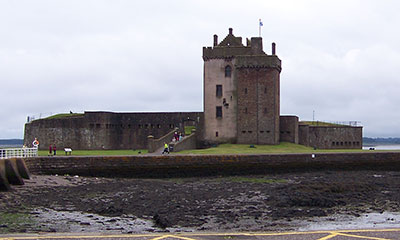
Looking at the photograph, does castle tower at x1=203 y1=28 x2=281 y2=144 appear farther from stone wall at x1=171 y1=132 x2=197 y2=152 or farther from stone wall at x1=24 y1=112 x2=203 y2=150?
stone wall at x1=24 y1=112 x2=203 y2=150

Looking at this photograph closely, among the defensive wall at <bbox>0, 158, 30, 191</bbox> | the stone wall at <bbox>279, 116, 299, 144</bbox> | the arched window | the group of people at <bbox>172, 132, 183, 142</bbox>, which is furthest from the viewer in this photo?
the stone wall at <bbox>279, 116, 299, 144</bbox>

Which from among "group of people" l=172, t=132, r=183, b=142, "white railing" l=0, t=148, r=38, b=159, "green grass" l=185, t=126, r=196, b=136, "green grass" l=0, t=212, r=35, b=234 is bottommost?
"green grass" l=0, t=212, r=35, b=234

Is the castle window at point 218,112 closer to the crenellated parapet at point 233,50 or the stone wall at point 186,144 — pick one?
the stone wall at point 186,144

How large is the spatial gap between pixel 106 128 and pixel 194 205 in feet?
119

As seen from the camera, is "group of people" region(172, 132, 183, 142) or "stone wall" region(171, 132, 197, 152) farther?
"group of people" region(172, 132, 183, 142)

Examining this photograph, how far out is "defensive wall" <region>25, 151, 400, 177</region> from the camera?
3294cm

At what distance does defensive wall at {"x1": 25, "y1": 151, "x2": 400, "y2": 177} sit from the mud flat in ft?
7.13

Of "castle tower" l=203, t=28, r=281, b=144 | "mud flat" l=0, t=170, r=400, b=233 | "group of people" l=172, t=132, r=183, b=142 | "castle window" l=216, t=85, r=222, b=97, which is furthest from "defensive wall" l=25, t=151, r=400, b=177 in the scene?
"castle window" l=216, t=85, r=222, b=97

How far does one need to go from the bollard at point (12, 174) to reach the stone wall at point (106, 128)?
29.7 meters

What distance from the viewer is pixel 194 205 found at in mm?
20875

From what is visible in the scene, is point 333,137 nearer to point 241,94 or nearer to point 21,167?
point 241,94

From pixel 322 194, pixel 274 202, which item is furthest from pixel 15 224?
pixel 322 194

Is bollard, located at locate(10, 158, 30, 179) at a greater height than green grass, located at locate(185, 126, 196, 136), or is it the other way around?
green grass, located at locate(185, 126, 196, 136)

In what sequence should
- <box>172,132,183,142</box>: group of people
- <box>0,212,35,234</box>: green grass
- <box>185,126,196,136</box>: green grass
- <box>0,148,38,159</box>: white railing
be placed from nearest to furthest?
<box>0,212,35,234</box>: green grass
<box>0,148,38,159</box>: white railing
<box>172,132,183,142</box>: group of people
<box>185,126,196,136</box>: green grass
